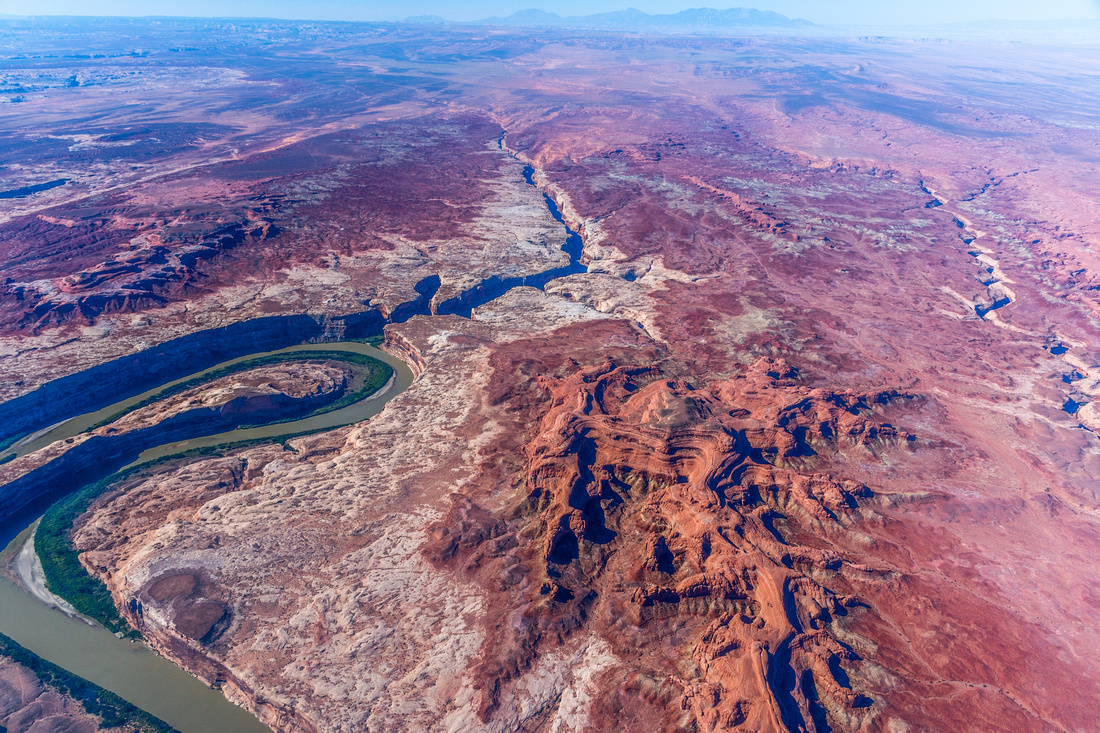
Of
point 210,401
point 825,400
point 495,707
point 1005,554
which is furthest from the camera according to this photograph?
point 210,401

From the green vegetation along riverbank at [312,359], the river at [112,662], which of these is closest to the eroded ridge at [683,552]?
the river at [112,662]

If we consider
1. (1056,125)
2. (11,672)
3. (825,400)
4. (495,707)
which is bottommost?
(11,672)

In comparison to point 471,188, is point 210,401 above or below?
below

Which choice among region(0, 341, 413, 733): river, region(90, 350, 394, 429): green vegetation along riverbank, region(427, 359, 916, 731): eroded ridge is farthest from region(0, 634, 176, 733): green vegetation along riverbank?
region(90, 350, 394, 429): green vegetation along riverbank

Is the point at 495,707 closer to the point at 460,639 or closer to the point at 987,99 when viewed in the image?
the point at 460,639

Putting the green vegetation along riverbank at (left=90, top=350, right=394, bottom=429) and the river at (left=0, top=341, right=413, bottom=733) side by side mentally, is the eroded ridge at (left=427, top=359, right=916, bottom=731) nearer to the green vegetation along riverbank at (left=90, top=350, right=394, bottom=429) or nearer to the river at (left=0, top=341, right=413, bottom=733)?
the river at (left=0, top=341, right=413, bottom=733)

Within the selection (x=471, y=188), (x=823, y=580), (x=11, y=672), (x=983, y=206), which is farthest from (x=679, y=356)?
(x=983, y=206)

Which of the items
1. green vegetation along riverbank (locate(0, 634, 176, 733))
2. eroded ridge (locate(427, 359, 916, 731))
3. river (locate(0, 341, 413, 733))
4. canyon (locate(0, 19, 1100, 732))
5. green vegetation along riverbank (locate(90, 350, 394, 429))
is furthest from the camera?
green vegetation along riverbank (locate(90, 350, 394, 429))
